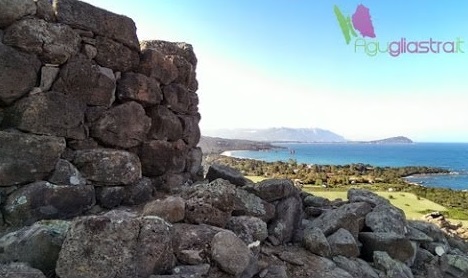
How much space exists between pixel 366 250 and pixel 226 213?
13.4 feet

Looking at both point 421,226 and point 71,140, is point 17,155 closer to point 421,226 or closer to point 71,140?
point 71,140

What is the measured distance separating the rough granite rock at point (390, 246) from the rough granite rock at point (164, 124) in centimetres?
639

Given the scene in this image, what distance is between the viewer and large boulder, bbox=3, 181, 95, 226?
780 centimetres

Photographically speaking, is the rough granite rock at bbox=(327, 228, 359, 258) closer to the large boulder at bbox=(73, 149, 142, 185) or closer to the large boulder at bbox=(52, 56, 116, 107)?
the large boulder at bbox=(73, 149, 142, 185)

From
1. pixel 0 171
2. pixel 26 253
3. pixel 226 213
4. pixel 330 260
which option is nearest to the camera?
pixel 26 253

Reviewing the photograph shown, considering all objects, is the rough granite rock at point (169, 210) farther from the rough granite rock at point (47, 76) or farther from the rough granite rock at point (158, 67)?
the rough granite rock at point (158, 67)

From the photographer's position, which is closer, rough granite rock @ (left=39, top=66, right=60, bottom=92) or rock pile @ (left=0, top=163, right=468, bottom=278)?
rock pile @ (left=0, top=163, right=468, bottom=278)

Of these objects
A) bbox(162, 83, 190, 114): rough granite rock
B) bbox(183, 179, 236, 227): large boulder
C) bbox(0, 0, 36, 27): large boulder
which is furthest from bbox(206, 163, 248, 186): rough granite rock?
bbox(0, 0, 36, 27): large boulder

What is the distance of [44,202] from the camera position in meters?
8.16

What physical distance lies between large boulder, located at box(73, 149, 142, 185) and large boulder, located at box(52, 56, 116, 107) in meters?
Result: 1.28

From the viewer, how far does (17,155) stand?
26.2 ft

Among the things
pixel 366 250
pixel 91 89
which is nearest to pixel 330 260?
pixel 366 250

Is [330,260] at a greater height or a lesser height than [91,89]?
lesser

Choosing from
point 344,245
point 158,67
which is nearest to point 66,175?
point 158,67
